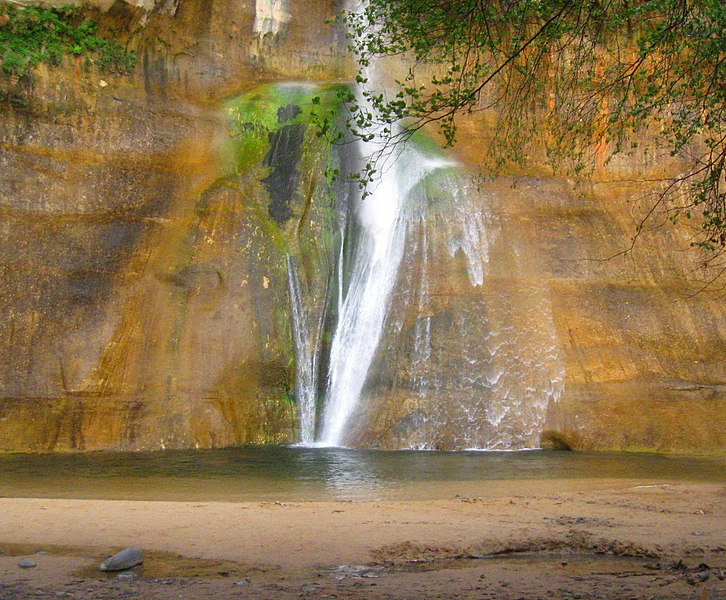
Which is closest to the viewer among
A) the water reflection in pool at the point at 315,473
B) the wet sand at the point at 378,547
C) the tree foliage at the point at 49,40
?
the wet sand at the point at 378,547

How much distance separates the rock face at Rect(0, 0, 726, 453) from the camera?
15359 mm

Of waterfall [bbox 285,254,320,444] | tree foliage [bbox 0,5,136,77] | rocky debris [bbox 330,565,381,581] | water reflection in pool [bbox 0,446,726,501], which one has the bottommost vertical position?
rocky debris [bbox 330,565,381,581]

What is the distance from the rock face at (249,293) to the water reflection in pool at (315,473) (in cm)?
121

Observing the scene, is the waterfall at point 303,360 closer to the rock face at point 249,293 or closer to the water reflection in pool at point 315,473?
the rock face at point 249,293

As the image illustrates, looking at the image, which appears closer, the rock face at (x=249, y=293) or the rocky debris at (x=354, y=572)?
the rocky debris at (x=354, y=572)

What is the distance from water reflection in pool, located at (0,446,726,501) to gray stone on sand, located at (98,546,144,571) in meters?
3.55

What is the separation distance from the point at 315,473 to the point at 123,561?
6.49 meters

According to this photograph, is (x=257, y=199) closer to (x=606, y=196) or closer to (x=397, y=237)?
(x=397, y=237)

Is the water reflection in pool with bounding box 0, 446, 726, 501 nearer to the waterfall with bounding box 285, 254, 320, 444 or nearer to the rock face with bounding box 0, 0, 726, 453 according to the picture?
the rock face with bounding box 0, 0, 726, 453

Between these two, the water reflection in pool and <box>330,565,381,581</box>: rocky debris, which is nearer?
<box>330,565,381,581</box>: rocky debris

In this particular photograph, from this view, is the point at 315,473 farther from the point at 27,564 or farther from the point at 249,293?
the point at 27,564

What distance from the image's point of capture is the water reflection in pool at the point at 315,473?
953 cm

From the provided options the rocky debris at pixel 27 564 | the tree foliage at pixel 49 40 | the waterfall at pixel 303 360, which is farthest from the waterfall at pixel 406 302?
the rocky debris at pixel 27 564

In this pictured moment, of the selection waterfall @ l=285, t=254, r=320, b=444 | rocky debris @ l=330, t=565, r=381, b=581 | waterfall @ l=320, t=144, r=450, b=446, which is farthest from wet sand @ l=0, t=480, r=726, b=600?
waterfall @ l=285, t=254, r=320, b=444
